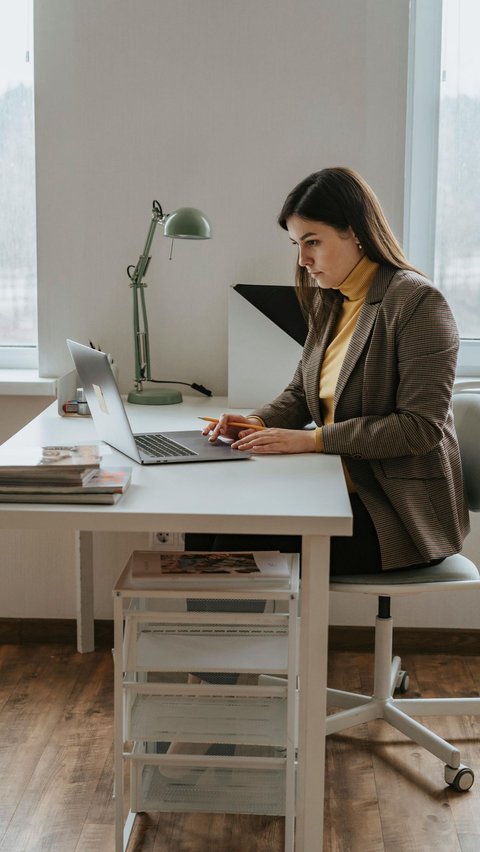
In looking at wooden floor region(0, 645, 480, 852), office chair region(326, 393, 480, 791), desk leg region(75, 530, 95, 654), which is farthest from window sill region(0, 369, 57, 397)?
office chair region(326, 393, 480, 791)

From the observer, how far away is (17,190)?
2.94 m

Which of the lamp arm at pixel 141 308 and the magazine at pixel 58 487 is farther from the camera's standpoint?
the lamp arm at pixel 141 308

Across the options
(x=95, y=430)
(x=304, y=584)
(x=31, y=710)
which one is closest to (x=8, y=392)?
(x=95, y=430)

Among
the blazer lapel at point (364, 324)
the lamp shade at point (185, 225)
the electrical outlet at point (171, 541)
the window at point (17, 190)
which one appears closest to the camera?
the blazer lapel at point (364, 324)

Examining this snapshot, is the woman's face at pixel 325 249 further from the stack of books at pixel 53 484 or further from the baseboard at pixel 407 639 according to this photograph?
the baseboard at pixel 407 639

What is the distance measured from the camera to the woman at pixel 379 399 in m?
1.99

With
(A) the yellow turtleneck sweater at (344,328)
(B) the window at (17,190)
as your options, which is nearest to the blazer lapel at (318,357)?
(A) the yellow turtleneck sweater at (344,328)

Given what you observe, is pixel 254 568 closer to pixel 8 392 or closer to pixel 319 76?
pixel 8 392

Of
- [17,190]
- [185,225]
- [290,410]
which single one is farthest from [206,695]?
[17,190]

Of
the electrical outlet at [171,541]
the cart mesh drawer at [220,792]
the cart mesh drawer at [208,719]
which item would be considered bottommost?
the cart mesh drawer at [220,792]

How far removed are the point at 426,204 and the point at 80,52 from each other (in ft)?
3.59

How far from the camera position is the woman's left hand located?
6.73ft

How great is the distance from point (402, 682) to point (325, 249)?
124 centimetres

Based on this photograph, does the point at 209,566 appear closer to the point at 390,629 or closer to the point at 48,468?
the point at 48,468
